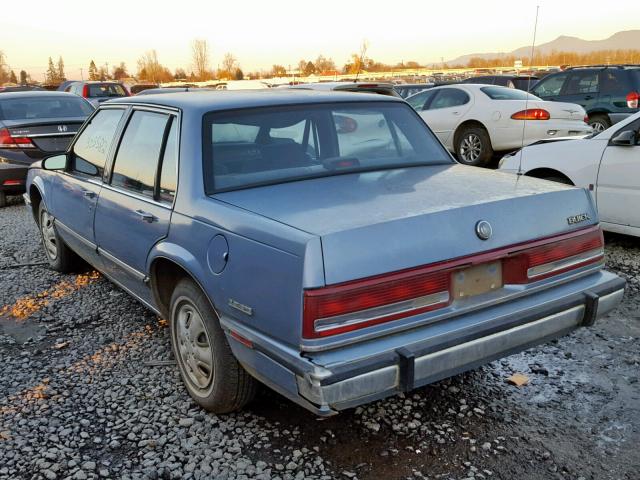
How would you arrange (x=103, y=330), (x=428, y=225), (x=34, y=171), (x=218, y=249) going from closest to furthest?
(x=428, y=225) < (x=218, y=249) < (x=103, y=330) < (x=34, y=171)

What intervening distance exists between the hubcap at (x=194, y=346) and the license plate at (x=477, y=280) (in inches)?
49.5

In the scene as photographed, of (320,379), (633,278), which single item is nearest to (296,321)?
(320,379)

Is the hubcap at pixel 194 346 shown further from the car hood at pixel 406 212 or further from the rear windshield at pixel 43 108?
→ the rear windshield at pixel 43 108

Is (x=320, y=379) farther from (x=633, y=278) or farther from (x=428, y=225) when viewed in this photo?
(x=633, y=278)

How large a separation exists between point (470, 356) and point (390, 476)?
0.64 m

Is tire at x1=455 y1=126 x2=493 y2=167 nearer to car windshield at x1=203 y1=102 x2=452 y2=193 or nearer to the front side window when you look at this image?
the front side window

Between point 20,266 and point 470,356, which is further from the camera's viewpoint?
point 20,266

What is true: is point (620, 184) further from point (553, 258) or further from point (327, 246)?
point (327, 246)

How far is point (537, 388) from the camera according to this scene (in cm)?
349

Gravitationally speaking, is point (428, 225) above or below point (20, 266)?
above

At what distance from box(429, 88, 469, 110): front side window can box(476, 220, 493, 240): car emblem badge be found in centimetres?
888

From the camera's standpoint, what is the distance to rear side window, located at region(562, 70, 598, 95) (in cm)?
1310

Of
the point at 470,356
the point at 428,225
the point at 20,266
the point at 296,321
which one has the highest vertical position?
the point at 428,225

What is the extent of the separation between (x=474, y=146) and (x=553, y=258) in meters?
8.33
